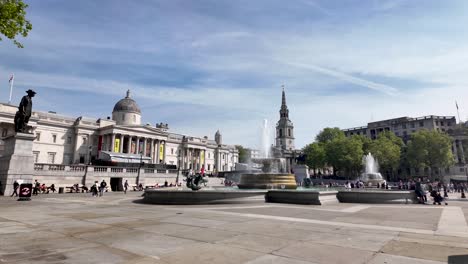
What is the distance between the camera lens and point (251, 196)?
18.2 metres

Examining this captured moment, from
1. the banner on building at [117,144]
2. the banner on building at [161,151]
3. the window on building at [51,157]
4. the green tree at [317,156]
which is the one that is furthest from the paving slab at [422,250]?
the banner on building at [161,151]

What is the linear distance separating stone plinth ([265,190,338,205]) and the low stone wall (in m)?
1.14

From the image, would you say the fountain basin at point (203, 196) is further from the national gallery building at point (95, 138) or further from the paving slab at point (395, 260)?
the national gallery building at point (95, 138)

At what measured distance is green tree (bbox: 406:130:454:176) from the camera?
7100 cm

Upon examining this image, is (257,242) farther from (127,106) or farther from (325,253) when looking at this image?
(127,106)

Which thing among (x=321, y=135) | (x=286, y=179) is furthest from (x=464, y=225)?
(x=321, y=135)

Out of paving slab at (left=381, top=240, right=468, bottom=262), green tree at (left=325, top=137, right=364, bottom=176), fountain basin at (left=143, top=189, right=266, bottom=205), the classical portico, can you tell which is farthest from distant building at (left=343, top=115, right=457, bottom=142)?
paving slab at (left=381, top=240, right=468, bottom=262)

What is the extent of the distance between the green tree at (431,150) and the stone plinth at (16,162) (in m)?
85.5

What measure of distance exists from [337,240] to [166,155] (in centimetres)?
9279

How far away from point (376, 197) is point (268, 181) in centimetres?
890

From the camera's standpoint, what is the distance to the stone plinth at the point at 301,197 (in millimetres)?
17484

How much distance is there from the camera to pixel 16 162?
23.7 meters

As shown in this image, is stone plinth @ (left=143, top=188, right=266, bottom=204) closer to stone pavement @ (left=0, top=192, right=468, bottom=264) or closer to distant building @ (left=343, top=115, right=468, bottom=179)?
stone pavement @ (left=0, top=192, right=468, bottom=264)

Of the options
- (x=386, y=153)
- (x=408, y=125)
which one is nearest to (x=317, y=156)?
(x=386, y=153)
